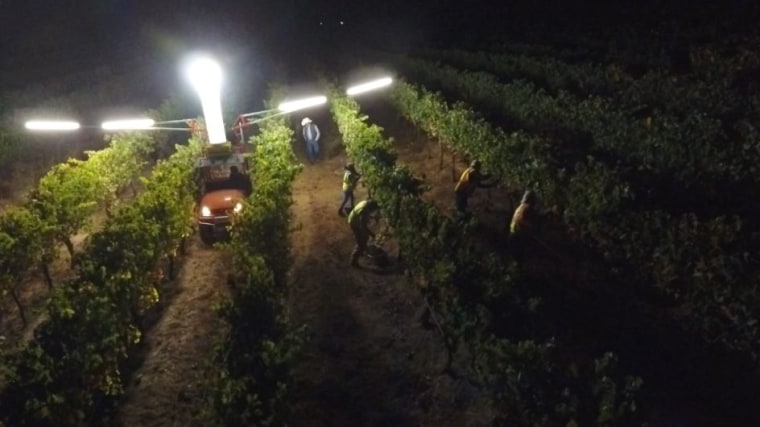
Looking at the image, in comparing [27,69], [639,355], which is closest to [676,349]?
[639,355]

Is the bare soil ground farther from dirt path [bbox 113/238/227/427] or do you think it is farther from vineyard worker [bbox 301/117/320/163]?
vineyard worker [bbox 301/117/320/163]

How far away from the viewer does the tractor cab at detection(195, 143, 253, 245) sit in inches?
553

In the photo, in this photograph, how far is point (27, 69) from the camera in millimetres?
41594

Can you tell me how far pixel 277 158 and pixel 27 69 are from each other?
33.4 m

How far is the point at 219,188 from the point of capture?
584 inches

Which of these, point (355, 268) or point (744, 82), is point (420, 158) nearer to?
point (355, 268)

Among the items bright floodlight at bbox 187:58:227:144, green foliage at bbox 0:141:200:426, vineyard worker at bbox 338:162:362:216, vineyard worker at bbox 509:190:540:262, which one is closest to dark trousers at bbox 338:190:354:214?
vineyard worker at bbox 338:162:362:216

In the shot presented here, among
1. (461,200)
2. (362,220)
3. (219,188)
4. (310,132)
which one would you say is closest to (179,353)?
(362,220)

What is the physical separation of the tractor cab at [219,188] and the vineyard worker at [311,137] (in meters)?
5.68

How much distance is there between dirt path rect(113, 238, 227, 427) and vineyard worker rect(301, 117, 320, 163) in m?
8.08

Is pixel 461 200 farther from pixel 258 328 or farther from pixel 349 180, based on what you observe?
pixel 258 328

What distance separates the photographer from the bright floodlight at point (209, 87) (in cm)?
1495

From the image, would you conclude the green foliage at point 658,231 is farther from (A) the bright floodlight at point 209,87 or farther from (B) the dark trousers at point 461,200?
(A) the bright floodlight at point 209,87

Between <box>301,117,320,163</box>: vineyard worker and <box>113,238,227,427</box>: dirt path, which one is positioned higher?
<box>301,117,320,163</box>: vineyard worker
